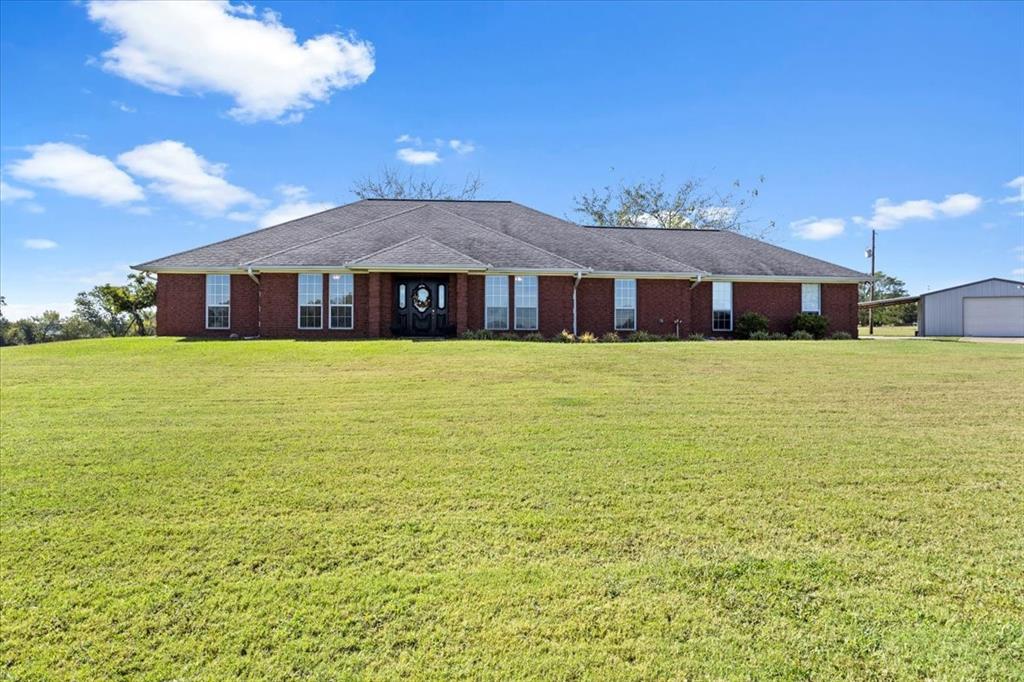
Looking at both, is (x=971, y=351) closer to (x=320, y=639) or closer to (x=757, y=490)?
(x=757, y=490)

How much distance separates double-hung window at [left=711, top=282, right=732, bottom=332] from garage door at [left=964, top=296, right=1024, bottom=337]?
656 inches

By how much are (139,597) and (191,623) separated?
21.2 inches

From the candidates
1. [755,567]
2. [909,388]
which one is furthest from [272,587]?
[909,388]

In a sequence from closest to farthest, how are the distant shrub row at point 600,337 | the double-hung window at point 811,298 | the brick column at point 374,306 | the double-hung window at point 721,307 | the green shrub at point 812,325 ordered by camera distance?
the distant shrub row at point 600,337
the brick column at point 374,306
the green shrub at point 812,325
the double-hung window at point 721,307
the double-hung window at point 811,298

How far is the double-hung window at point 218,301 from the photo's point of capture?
830 inches

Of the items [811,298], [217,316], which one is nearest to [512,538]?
[217,316]

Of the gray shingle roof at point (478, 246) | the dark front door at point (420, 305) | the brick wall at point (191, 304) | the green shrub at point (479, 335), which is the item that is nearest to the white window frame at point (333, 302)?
the gray shingle roof at point (478, 246)

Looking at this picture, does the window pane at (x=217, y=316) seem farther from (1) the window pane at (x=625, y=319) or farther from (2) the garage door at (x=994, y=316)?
(2) the garage door at (x=994, y=316)

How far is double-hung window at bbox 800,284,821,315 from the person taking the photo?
79.9 feet

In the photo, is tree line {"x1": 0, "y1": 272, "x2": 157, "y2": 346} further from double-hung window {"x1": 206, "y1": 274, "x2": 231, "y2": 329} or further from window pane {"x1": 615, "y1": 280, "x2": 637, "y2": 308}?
window pane {"x1": 615, "y1": 280, "x2": 637, "y2": 308}

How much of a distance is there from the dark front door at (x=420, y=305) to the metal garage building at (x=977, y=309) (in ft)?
91.0

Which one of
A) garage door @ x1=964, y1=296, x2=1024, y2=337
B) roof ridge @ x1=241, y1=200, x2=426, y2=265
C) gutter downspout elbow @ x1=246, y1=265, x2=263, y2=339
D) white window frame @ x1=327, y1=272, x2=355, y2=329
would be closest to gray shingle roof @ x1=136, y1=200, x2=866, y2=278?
roof ridge @ x1=241, y1=200, x2=426, y2=265

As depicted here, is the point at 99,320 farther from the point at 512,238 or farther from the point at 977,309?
the point at 977,309

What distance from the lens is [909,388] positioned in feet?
33.8
